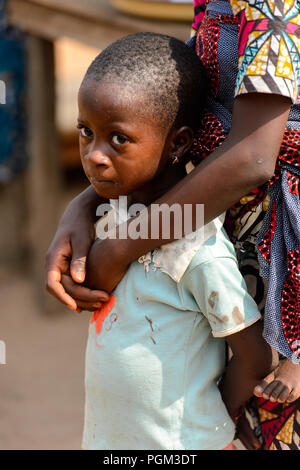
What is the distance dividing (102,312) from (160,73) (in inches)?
17.9

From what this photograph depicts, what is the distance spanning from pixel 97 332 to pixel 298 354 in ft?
1.26

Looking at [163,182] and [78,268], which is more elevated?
[163,182]

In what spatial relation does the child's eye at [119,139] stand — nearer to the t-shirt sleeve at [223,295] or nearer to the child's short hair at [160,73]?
the child's short hair at [160,73]

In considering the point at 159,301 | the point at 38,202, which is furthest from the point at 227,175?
the point at 38,202

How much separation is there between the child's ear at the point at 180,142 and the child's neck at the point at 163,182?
0.12 feet

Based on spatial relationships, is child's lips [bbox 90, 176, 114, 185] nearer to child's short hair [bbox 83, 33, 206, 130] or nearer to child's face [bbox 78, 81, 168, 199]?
child's face [bbox 78, 81, 168, 199]

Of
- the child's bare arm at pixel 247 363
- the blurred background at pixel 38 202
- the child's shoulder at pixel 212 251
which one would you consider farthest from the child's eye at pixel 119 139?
the blurred background at pixel 38 202

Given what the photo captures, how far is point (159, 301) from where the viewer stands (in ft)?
3.70

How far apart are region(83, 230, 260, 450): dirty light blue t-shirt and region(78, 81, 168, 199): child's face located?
16cm

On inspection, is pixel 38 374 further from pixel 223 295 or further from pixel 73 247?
pixel 223 295

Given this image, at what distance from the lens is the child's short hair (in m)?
1.05

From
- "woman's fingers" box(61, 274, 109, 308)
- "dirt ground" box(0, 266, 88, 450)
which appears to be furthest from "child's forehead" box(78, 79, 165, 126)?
"dirt ground" box(0, 266, 88, 450)

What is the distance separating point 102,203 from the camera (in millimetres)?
1354
